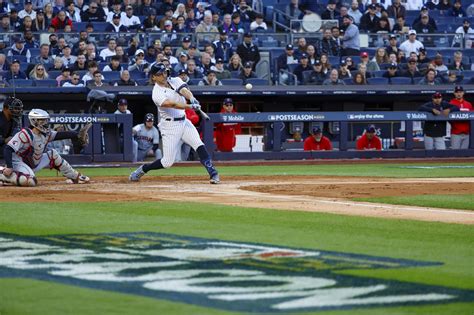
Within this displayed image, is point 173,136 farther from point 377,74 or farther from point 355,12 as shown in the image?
point 355,12

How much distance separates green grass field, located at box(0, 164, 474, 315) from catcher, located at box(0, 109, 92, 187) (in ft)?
9.96

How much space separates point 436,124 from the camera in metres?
24.2

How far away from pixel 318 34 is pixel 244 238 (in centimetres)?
1819

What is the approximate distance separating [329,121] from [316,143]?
795mm

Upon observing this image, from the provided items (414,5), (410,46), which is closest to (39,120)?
(410,46)

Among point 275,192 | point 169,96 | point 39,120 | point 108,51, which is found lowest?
point 275,192

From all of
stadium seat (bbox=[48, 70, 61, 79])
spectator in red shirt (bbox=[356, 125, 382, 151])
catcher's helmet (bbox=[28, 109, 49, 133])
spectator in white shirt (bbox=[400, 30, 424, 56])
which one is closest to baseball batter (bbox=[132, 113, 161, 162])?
stadium seat (bbox=[48, 70, 61, 79])

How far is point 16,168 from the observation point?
1535 centimetres

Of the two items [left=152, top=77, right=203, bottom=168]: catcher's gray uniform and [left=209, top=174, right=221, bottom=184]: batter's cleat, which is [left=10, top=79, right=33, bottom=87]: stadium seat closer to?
[left=152, top=77, right=203, bottom=168]: catcher's gray uniform

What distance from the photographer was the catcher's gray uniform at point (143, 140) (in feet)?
74.0

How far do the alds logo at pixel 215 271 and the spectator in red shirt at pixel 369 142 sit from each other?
1493 centimetres

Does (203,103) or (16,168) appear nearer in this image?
(16,168)

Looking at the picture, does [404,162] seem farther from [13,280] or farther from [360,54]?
[13,280]

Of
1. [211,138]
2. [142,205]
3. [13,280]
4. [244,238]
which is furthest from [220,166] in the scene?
[13,280]
